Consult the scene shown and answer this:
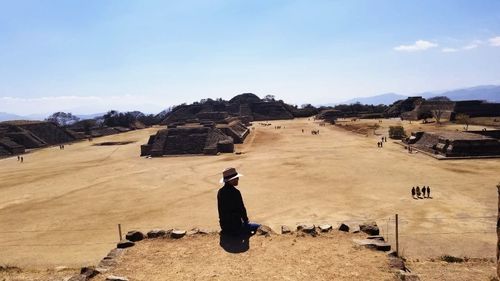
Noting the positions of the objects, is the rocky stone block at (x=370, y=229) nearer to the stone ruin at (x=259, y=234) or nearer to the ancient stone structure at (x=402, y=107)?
the stone ruin at (x=259, y=234)

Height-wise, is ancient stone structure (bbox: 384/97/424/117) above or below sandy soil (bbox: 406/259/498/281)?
above

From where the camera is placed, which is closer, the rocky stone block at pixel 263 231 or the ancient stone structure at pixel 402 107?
the rocky stone block at pixel 263 231

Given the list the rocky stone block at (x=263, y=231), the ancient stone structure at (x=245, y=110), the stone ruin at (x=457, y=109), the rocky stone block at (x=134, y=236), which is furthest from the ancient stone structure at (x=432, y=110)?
the rocky stone block at (x=134, y=236)

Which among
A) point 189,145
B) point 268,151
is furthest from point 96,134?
point 268,151

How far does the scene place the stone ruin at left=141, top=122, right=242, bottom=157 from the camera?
37125 millimetres

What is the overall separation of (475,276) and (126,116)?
79516 mm

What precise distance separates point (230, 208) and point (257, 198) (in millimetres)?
10605

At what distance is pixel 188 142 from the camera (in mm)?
38562

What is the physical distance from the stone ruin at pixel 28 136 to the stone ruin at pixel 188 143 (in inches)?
720

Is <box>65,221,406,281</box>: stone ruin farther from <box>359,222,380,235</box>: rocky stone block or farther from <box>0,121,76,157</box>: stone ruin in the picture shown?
<box>0,121,76,157</box>: stone ruin

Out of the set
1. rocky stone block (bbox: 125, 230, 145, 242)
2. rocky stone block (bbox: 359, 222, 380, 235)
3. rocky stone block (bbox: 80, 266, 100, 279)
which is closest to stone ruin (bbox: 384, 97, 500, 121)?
rocky stone block (bbox: 359, 222, 380, 235)

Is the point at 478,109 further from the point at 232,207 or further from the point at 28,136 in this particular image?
the point at 28,136

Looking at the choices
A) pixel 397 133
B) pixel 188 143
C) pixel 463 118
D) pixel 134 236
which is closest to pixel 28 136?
pixel 188 143

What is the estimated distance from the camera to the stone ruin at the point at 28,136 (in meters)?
45.9
